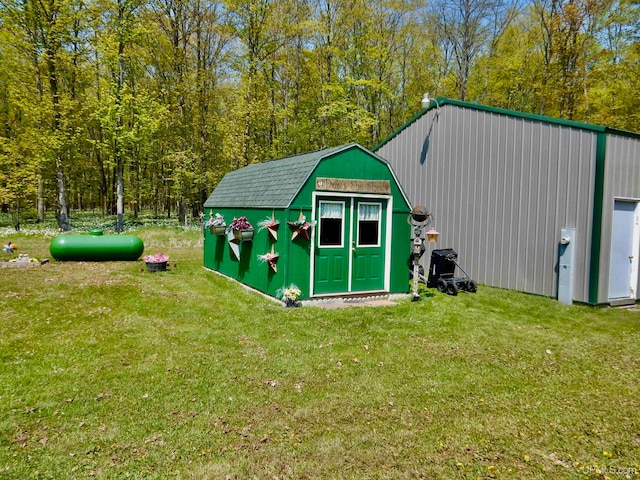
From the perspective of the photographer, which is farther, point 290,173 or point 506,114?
point 506,114

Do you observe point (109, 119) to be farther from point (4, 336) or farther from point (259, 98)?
point (4, 336)

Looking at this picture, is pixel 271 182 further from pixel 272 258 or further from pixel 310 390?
pixel 310 390

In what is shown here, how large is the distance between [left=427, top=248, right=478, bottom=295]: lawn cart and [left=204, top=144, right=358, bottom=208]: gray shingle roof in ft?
13.3

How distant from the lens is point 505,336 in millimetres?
6910

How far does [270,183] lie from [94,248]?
6787mm

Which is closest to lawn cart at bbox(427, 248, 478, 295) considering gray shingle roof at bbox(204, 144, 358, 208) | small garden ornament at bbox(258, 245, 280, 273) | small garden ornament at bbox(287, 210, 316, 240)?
gray shingle roof at bbox(204, 144, 358, 208)

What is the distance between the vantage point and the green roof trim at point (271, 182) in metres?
8.34

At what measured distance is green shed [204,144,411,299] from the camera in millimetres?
8211

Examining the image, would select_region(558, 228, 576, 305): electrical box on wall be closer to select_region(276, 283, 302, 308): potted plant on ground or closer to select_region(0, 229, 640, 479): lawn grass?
select_region(0, 229, 640, 479): lawn grass

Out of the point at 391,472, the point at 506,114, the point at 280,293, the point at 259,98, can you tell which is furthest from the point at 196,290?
the point at 259,98

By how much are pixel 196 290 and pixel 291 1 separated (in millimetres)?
22119

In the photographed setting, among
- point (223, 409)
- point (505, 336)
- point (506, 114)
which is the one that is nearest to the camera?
point (223, 409)

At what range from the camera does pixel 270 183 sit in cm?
954

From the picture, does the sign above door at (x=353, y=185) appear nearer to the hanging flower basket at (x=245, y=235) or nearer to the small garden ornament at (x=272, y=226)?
the small garden ornament at (x=272, y=226)
